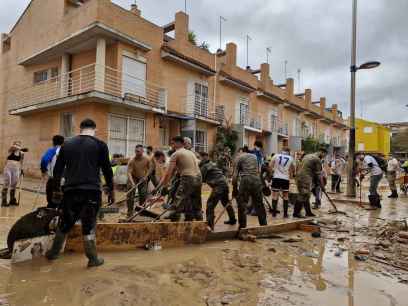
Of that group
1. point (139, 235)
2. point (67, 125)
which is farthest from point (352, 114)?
point (67, 125)

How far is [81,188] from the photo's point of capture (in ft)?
12.0

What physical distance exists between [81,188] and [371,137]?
46314 millimetres

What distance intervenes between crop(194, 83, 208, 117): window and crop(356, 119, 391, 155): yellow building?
105 feet

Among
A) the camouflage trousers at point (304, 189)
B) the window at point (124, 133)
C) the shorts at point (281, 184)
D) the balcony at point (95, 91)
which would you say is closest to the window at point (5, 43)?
the balcony at point (95, 91)

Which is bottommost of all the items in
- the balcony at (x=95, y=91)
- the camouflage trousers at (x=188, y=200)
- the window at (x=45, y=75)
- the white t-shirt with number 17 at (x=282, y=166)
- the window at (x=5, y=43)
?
the camouflage trousers at (x=188, y=200)

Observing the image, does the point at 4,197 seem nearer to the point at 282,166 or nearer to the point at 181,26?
the point at 282,166

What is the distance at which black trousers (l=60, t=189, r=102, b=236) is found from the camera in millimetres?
3662

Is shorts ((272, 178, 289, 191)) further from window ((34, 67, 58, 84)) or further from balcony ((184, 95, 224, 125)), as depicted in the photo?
window ((34, 67, 58, 84))

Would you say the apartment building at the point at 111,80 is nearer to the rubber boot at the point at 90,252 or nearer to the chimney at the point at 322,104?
the rubber boot at the point at 90,252

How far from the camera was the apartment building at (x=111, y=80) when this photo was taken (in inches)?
531

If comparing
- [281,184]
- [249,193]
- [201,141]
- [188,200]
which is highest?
[201,141]

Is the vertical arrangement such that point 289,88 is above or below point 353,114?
above

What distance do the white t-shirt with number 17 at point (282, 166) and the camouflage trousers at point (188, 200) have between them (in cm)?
268

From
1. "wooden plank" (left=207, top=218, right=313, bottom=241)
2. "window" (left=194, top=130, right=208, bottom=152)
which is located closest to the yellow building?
"window" (left=194, top=130, right=208, bottom=152)
